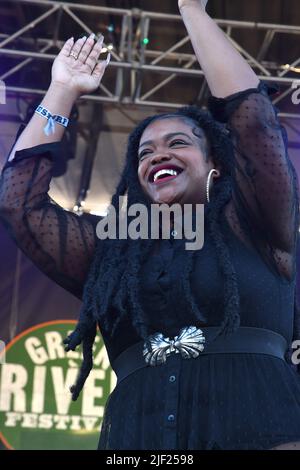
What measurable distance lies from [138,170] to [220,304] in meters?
0.53

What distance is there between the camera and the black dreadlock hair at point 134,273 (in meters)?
1.82

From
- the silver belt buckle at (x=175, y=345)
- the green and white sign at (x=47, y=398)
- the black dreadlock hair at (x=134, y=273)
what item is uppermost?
the green and white sign at (x=47, y=398)

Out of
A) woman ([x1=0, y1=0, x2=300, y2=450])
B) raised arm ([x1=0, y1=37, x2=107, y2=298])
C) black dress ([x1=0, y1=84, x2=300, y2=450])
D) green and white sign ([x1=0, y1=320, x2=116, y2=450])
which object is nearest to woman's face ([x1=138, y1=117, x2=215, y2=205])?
woman ([x1=0, y1=0, x2=300, y2=450])

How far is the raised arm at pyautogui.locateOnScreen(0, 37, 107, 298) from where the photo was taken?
199cm

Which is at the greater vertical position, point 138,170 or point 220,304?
point 138,170

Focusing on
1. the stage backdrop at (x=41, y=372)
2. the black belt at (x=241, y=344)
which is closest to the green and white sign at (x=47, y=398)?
the stage backdrop at (x=41, y=372)

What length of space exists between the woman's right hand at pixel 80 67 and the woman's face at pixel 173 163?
0.73 feet

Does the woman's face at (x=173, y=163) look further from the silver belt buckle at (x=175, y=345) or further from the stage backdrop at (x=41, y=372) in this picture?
the stage backdrop at (x=41, y=372)

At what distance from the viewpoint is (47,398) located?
5418 millimetres

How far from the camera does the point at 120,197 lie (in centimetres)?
225

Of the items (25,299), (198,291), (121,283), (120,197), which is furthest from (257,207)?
(25,299)

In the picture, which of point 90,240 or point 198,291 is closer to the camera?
point 198,291

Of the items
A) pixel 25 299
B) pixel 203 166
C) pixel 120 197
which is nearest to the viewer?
pixel 203 166
